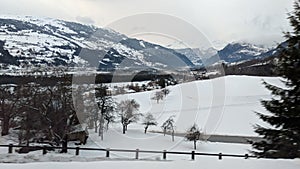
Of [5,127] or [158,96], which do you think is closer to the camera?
[5,127]

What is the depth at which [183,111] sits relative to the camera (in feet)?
84.7

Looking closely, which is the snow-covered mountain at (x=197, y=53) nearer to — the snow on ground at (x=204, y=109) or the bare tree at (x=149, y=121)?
the snow on ground at (x=204, y=109)

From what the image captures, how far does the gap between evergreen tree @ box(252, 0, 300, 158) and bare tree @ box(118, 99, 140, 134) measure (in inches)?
524

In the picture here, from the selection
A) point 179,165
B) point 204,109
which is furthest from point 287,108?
point 204,109

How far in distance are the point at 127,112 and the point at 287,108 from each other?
52.7ft

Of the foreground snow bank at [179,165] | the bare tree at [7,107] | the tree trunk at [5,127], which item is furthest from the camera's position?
the tree trunk at [5,127]

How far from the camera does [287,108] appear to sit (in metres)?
9.99

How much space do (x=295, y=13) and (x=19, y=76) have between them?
15.7m

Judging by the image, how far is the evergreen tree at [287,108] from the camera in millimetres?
9508

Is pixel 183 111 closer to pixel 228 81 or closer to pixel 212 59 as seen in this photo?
pixel 212 59

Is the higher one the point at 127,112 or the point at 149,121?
the point at 127,112

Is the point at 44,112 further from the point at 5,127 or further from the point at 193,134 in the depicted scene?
the point at 193,134

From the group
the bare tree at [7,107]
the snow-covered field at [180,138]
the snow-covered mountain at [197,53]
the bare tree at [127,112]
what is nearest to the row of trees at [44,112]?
the bare tree at [7,107]

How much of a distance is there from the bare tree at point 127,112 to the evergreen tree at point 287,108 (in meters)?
13.3
